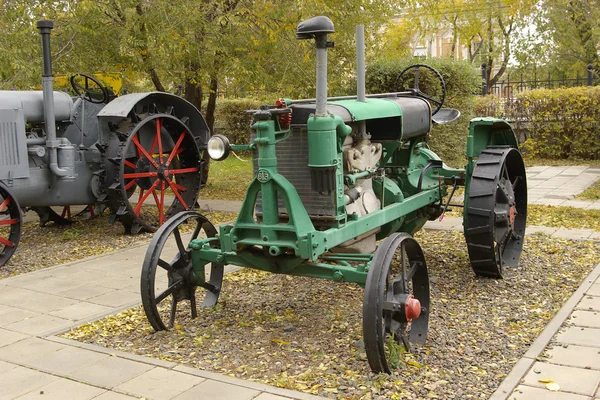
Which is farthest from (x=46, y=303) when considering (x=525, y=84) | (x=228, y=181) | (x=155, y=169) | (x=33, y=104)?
(x=525, y=84)

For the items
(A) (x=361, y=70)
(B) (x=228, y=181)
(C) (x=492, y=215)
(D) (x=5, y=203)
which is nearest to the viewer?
(A) (x=361, y=70)

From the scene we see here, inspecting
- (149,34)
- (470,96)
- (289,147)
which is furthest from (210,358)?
(470,96)

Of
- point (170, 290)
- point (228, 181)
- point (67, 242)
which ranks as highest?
point (228, 181)

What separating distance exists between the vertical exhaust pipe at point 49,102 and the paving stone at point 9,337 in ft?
9.26

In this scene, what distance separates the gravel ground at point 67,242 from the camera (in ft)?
22.4

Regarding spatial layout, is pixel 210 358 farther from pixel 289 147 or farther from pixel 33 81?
pixel 33 81

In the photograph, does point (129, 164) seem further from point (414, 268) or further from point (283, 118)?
point (414, 268)

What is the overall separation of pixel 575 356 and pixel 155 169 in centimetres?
542

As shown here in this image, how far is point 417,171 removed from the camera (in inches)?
238

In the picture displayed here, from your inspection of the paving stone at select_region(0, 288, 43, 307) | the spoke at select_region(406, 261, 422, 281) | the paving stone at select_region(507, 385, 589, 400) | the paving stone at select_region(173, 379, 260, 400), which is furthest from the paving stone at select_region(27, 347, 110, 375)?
the paving stone at select_region(507, 385, 589, 400)

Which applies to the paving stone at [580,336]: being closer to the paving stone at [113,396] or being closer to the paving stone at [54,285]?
the paving stone at [113,396]

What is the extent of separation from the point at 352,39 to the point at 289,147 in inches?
231

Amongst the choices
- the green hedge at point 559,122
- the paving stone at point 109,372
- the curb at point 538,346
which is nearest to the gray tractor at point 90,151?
the paving stone at point 109,372

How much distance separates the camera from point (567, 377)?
3.66 metres
